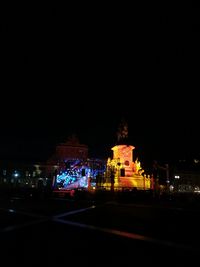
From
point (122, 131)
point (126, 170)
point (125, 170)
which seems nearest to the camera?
point (125, 170)

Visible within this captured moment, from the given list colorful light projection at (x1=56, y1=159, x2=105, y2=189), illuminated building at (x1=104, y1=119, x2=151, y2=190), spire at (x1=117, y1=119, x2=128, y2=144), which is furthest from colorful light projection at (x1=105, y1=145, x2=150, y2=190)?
colorful light projection at (x1=56, y1=159, x2=105, y2=189)

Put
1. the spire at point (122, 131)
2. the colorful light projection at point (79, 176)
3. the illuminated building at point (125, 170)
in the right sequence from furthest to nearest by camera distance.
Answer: the spire at point (122, 131) < the colorful light projection at point (79, 176) < the illuminated building at point (125, 170)

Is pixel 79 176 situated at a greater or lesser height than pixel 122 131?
lesser

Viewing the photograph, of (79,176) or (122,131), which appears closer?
(79,176)

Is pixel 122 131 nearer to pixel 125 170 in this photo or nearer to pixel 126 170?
pixel 126 170

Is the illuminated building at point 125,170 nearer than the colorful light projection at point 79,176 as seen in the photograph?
Yes

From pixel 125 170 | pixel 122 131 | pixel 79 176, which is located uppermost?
pixel 122 131

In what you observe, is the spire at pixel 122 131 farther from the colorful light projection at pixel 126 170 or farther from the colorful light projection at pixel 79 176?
the colorful light projection at pixel 79 176

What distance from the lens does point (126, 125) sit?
156ft

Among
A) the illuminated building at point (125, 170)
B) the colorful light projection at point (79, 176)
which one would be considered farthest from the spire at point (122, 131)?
the colorful light projection at point (79, 176)

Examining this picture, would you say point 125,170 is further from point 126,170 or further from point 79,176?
point 79,176

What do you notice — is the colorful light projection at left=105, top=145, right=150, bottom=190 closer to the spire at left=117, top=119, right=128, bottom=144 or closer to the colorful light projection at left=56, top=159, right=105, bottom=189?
the spire at left=117, top=119, right=128, bottom=144

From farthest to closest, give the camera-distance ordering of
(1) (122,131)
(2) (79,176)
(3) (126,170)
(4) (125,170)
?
1. (1) (122,131)
2. (2) (79,176)
3. (3) (126,170)
4. (4) (125,170)

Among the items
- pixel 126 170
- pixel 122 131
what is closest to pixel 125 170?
pixel 126 170
